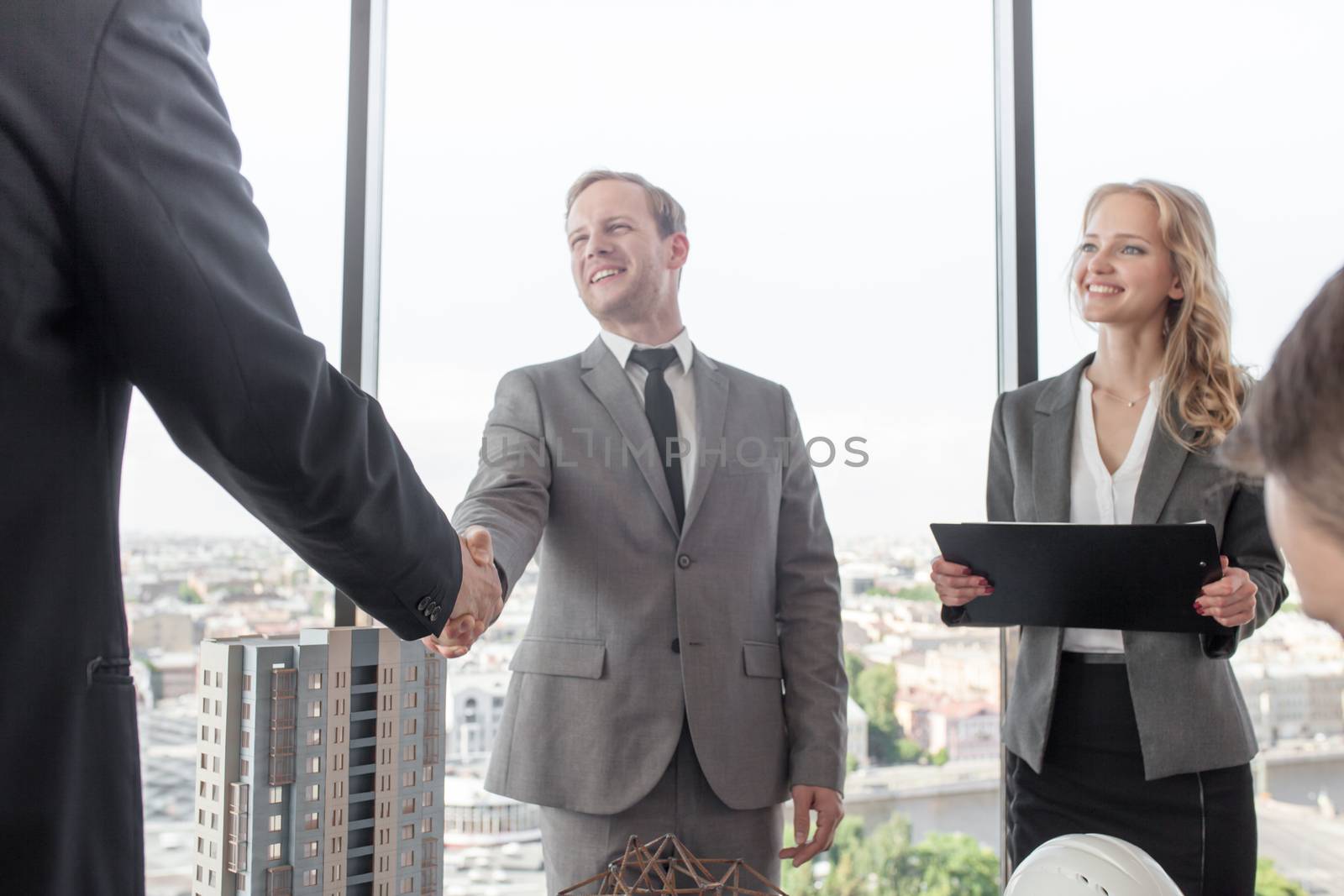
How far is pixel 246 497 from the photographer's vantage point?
112 centimetres

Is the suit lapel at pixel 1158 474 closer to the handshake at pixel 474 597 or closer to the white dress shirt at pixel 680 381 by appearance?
the white dress shirt at pixel 680 381

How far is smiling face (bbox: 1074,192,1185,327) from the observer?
206 cm

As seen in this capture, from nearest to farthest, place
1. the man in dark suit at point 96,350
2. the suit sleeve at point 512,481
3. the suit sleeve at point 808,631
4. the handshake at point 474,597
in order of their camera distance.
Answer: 1. the man in dark suit at point 96,350
2. the handshake at point 474,597
3. the suit sleeve at point 512,481
4. the suit sleeve at point 808,631

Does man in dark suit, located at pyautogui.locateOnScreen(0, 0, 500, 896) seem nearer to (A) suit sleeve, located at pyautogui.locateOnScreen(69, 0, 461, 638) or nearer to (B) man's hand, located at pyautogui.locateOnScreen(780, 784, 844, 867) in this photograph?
(A) suit sleeve, located at pyautogui.locateOnScreen(69, 0, 461, 638)

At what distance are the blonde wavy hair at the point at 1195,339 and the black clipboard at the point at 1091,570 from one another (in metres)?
0.32

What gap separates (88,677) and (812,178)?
6.86 ft

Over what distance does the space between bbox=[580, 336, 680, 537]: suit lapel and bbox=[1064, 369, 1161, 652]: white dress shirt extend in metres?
0.78

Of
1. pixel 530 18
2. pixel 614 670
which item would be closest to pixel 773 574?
pixel 614 670

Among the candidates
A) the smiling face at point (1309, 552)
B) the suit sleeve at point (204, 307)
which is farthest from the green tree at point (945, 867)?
the smiling face at point (1309, 552)

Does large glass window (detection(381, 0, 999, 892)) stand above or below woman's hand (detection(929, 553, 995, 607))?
above

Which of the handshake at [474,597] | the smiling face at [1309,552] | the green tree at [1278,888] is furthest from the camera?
the green tree at [1278,888]

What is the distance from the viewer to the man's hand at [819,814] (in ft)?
6.18

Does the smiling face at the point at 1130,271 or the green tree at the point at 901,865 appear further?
the green tree at the point at 901,865

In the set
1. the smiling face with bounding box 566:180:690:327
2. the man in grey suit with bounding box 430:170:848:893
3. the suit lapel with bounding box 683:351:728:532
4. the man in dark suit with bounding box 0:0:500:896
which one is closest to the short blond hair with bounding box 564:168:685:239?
the smiling face with bounding box 566:180:690:327
